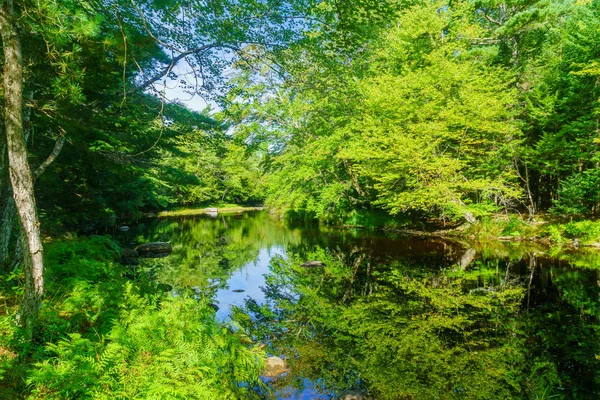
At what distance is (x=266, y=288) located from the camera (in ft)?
33.6

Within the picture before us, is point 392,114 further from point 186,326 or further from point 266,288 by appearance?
point 186,326

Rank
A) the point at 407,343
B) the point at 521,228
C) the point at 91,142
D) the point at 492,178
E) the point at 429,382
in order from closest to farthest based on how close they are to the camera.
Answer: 1. the point at 429,382
2. the point at 407,343
3. the point at 91,142
4. the point at 521,228
5. the point at 492,178

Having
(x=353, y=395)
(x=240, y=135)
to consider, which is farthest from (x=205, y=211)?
(x=353, y=395)

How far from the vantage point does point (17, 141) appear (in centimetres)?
335

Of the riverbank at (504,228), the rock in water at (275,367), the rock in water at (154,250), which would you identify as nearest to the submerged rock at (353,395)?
the rock in water at (275,367)

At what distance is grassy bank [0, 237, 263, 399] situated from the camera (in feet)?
9.67

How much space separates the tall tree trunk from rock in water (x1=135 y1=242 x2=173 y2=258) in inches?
477

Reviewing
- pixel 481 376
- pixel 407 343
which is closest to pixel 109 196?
pixel 407 343

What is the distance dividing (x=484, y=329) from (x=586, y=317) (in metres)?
2.36

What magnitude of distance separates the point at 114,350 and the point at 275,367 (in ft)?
9.26

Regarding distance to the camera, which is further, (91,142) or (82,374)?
(91,142)

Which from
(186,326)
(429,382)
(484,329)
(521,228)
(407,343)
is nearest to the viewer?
(186,326)

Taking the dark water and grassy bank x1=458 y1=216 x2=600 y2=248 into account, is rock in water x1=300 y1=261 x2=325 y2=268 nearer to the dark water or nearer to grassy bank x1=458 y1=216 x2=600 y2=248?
the dark water

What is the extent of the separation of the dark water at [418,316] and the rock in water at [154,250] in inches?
37.3
